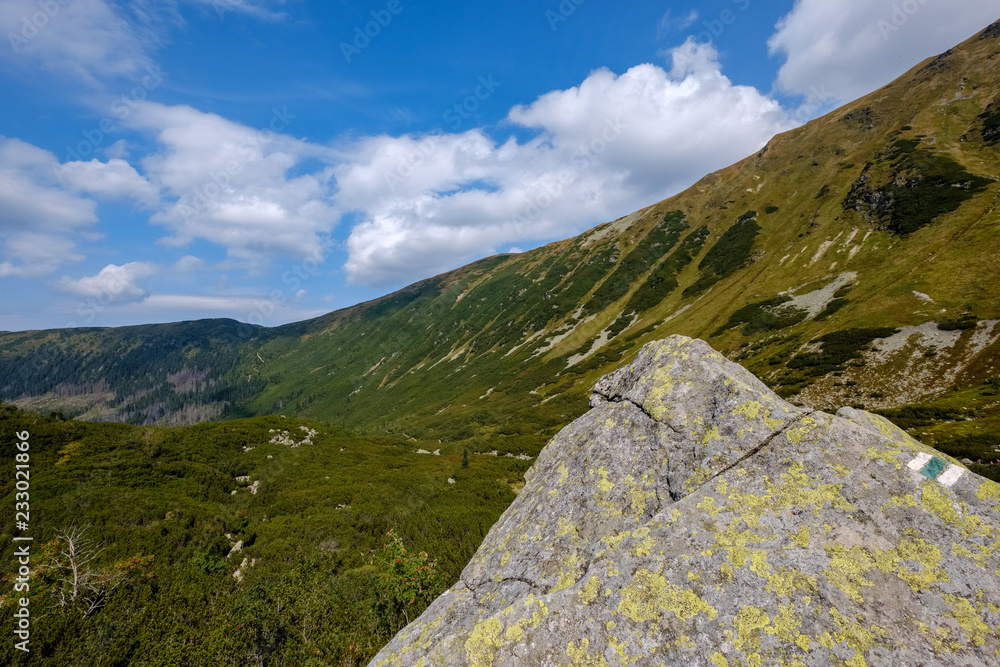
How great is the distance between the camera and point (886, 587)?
15.1ft

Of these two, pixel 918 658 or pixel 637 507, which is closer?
pixel 918 658

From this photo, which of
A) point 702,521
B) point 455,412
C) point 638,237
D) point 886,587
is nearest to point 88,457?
point 702,521

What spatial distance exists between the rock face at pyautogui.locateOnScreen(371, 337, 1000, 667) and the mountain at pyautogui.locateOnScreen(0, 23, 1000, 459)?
31804mm

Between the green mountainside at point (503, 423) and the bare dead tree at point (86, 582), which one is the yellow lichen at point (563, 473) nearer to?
the green mountainside at point (503, 423)

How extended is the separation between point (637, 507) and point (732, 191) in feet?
628

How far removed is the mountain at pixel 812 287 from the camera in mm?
49594

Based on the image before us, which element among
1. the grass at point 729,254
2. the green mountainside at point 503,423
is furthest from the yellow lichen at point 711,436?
the grass at point 729,254

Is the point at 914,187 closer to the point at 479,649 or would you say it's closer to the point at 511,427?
the point at 511,427

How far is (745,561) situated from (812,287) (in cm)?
10781

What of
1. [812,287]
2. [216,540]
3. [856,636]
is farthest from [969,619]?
[812,287]

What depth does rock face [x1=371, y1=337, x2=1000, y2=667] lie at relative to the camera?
4395 mm

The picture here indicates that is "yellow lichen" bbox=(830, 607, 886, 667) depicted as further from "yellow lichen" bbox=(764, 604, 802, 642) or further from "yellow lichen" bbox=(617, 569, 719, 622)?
"yellow lichen" bbox=(617, 569, 719, 622)

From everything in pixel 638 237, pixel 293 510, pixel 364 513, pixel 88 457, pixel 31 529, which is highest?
pixel 638 237

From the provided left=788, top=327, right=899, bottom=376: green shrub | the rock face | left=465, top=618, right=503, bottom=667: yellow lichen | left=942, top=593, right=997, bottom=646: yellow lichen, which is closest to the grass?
left=788, top=327, right=899, bottom=376: green shrub
